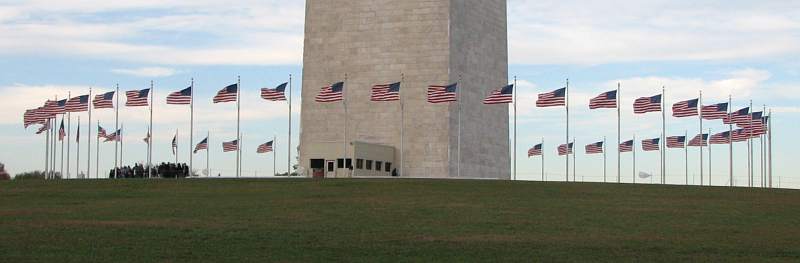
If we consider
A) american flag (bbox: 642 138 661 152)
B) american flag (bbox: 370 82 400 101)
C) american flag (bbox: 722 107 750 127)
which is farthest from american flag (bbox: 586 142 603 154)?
american flag (bbox: 370 82 400 101)

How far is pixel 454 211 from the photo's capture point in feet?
139

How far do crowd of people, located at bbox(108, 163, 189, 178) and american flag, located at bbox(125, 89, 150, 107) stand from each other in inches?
192

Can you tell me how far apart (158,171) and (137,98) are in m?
10.4

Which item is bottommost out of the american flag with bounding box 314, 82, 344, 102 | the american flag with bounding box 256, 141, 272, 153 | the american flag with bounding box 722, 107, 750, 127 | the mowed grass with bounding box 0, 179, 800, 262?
the mowed grass with bounding box 0, 179, 800, 262

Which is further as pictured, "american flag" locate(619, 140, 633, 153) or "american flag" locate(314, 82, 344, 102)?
"american flag" locate(619, 140, 633, 153)

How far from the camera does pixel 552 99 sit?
221ft

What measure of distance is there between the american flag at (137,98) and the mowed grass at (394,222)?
12.9 meters

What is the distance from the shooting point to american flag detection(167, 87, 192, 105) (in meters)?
68.2

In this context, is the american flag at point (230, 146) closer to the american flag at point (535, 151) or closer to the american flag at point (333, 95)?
the american flag at point (333, 95)

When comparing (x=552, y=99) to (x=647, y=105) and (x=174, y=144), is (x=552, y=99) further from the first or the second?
(x=174, y=144)

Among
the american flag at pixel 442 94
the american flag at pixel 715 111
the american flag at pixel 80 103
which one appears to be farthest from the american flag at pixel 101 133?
the american flag at pixel 715 111

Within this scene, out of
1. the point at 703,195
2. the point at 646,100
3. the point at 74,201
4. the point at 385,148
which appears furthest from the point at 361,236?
the point at 385,148

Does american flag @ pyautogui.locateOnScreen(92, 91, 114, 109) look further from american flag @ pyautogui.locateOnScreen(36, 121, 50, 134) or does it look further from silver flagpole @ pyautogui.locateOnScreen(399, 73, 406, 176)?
silver flagpole @ pyautogui.locateOnScreen(399, 73, 406, 176)

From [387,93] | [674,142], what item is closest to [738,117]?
[674,142]
